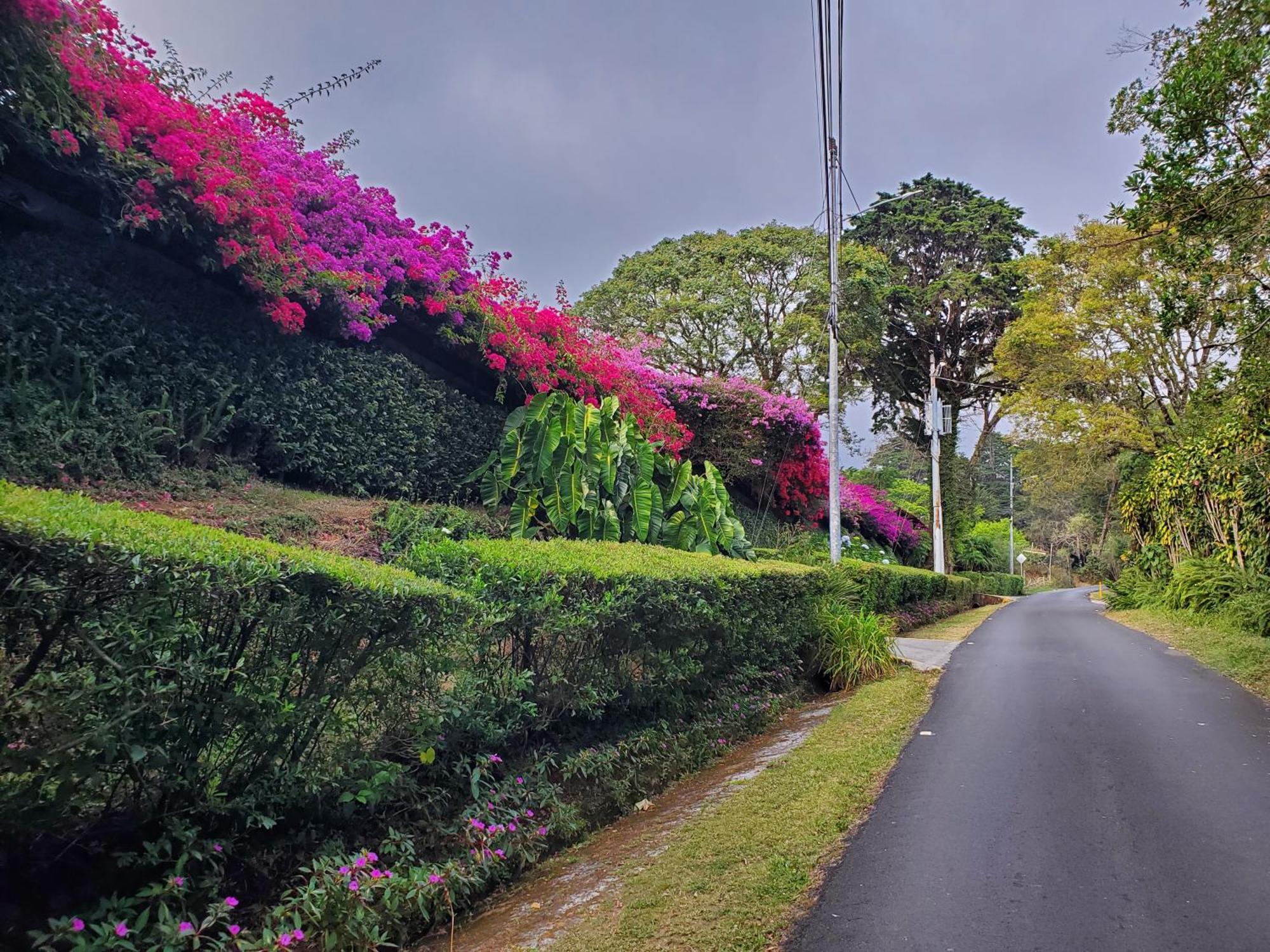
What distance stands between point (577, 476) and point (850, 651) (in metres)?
3.95

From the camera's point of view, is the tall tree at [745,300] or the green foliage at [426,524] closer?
the green foliage at [426,524]

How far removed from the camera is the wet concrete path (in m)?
2.89

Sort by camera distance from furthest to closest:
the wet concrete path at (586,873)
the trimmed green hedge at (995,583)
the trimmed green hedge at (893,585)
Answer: the trimmed green hedge at (995,583) → the trimmed green hedge at (893,585) → the wet concrete path at (586,873)

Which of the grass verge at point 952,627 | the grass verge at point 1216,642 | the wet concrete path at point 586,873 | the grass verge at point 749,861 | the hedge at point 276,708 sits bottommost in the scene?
the wet concrete path at point 586,873

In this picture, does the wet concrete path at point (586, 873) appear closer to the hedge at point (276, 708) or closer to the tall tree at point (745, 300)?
the hedge at point (276, 708)

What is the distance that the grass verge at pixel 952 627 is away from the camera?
13688mm

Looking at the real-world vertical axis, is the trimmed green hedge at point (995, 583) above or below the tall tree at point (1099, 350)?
below

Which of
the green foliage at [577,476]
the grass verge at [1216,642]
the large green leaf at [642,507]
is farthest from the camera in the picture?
the large green leaf at [642,507]

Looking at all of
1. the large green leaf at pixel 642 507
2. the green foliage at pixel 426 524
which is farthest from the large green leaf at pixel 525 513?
the large green leaf at pixel 642 507

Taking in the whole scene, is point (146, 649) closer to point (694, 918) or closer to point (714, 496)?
point (694, 918)

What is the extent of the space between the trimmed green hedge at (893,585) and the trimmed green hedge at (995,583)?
672 cm

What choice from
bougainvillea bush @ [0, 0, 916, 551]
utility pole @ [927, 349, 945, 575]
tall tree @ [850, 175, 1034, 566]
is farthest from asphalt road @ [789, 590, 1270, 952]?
tall tree @ [850, 175, 1034, 566]

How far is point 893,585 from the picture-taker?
14086 millimetres

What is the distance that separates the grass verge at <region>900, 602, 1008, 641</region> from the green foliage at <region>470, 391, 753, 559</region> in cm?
619
